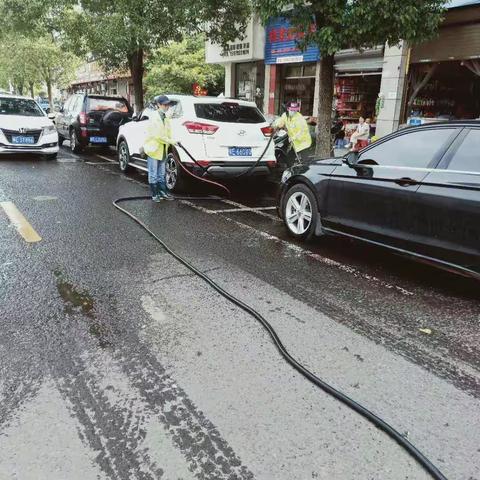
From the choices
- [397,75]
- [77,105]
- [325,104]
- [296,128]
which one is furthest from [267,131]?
[77,105]

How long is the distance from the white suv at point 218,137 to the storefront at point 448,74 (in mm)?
6128

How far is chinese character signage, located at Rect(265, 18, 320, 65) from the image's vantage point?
17766mm

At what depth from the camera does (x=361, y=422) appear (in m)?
2.65

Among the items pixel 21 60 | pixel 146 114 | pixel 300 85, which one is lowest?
pixel 146 114

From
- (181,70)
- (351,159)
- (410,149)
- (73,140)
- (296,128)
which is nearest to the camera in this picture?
(410,149)

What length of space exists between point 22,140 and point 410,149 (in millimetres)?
10096

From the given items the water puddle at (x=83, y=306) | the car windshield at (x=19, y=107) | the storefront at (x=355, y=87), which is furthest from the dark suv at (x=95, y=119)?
the water puddle at (x=83, y=306)

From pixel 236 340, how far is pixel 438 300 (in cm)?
203

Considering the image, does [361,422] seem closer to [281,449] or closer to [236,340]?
[281,449]

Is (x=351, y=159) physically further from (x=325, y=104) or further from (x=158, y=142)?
(x=325, y=104)

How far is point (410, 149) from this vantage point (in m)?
4.88

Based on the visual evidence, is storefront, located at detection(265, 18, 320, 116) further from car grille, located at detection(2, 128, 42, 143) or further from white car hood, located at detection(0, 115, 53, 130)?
car grille, located at detection(2, 128, 42, 143)

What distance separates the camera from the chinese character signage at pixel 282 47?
58.3ft

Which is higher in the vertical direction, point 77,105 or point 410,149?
point 77,105
